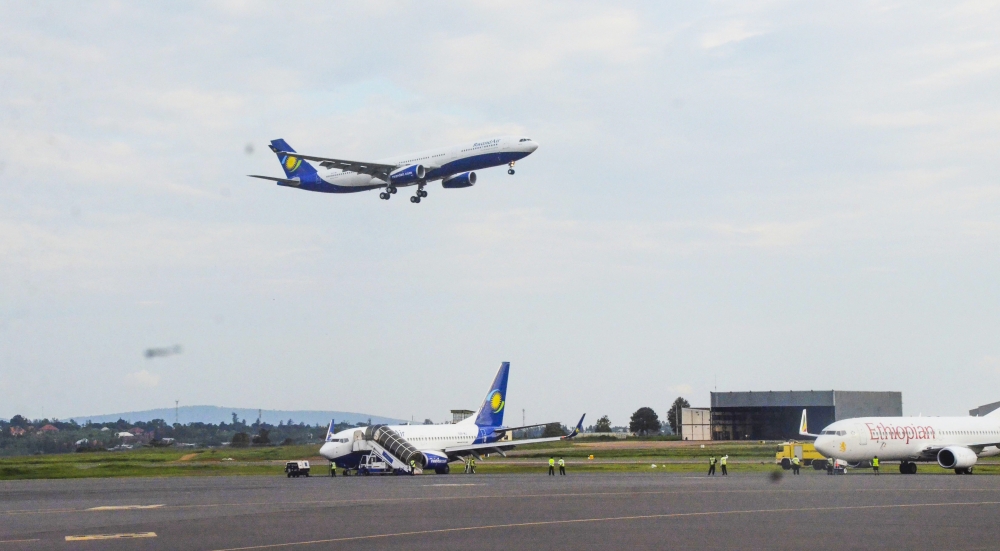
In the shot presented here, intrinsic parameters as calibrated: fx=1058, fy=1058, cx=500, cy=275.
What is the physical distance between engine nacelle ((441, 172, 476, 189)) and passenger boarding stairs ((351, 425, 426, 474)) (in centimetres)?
1747

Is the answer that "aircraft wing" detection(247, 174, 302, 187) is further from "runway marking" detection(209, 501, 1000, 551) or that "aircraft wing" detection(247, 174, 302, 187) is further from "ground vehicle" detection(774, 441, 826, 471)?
"runway marking" detection(209, 501, 1000, 551)

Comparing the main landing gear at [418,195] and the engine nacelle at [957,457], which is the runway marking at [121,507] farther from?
the engine nacelle at [957,457]

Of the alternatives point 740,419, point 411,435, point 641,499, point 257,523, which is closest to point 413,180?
point 411,435

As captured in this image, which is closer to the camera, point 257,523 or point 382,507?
point 257,523

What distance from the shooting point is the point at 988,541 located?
22.8 metres

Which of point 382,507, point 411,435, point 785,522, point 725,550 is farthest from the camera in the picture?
point 411,435

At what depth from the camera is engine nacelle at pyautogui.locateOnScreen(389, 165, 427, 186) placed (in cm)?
7406

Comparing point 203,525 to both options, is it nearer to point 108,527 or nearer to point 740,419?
point 108,527

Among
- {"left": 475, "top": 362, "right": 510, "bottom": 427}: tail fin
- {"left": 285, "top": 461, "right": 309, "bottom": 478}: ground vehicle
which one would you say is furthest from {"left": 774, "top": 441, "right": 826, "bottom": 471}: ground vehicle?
{"left": 285, "top": 461, "right": 309, "bottom": 478}: ground vehicle

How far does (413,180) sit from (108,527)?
48083mm

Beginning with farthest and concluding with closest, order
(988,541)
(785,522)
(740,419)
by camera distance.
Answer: (740,419)
(785,522)
(988,541)

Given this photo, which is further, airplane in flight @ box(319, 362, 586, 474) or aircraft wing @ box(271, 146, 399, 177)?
aircraft wing @ box(271, 146, 399, 177)

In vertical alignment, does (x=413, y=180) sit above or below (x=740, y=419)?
above

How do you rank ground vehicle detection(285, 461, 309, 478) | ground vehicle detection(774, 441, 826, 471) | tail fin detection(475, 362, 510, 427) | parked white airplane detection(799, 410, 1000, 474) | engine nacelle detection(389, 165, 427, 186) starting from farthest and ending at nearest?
tail fin detection(475, 362, 510, 427), engine nacelle detection(389, 165, 427, 186), ground vehicle detection(774, 441, 826, 471), ground vehicle detection(285, 461, 309, 478), parked white airplane detection(799, 410, 1000, 474)
